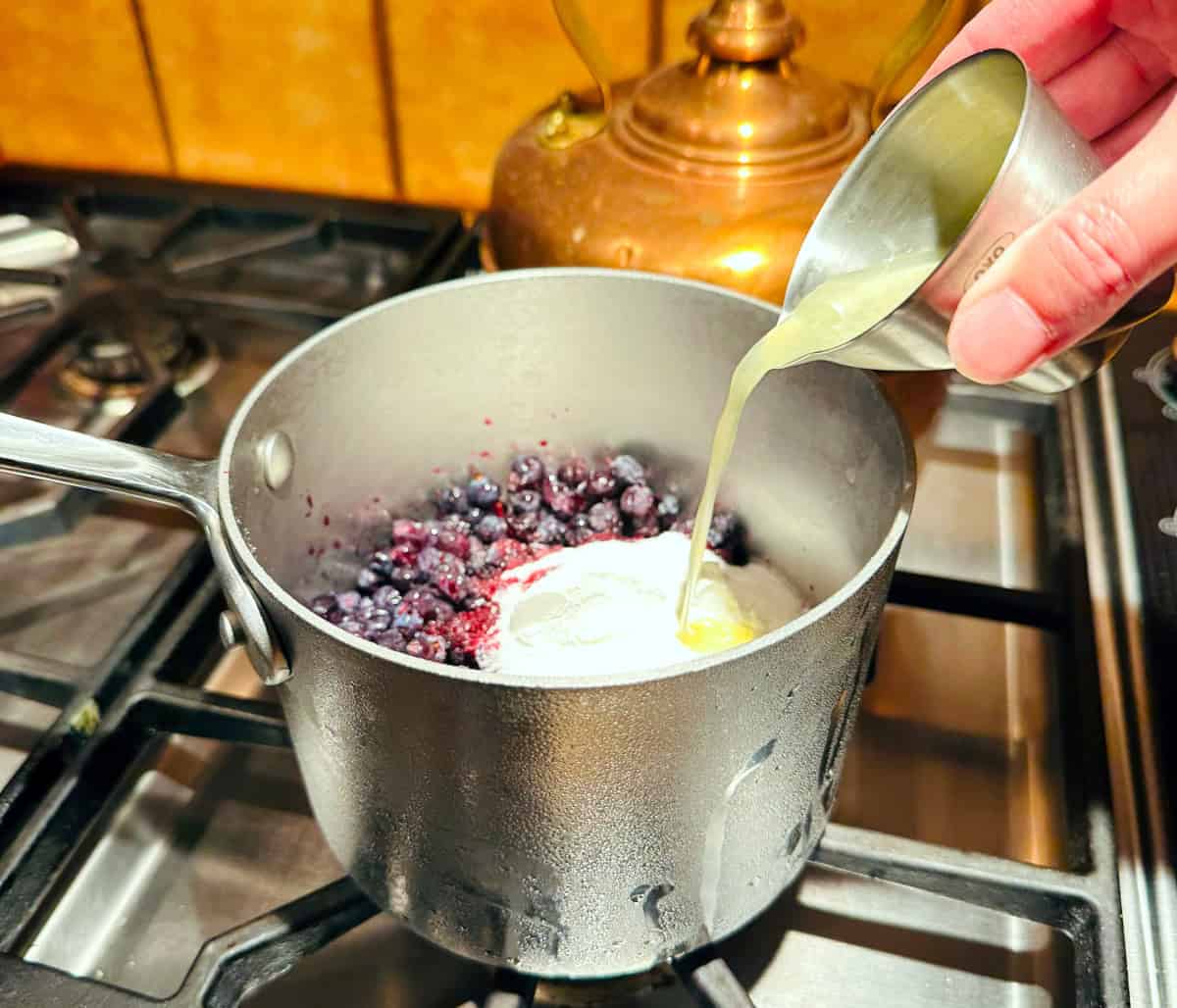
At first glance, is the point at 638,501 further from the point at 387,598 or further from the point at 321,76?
the point at 321,76

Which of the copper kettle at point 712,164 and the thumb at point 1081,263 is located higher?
the thumb at point 1081,263

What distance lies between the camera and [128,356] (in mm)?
734

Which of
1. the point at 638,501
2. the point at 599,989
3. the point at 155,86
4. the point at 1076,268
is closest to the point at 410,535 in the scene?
the point at 638,501

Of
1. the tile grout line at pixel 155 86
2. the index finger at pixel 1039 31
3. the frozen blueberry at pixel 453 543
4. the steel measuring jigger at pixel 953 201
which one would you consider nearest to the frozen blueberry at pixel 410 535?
the frozen blueberry at pixel 453 543

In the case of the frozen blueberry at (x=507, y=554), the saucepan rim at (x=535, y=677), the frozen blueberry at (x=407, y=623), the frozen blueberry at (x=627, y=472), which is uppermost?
the saucepan rim at (x=535, y=677)

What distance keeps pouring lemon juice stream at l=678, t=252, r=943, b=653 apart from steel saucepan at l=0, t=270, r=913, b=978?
4 cm

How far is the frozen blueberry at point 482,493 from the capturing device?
601 mm

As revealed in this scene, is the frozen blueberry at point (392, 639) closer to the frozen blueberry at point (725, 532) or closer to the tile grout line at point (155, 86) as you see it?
the frozen blueberry at point (725, 532)

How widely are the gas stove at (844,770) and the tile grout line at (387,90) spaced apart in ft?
0.51

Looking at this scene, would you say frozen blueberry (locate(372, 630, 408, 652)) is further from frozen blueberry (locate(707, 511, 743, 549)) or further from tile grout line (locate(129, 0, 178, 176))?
tile grout line (locate(129, 0, 178, 176))

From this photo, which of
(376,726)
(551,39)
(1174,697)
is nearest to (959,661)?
(1174,697)

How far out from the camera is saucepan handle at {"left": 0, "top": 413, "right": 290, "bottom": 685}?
15.1 inches

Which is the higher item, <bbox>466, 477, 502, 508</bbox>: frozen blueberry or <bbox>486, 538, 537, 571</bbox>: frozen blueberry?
<bbox>466, 477, 502, 508</bbox>: frozen blueberry

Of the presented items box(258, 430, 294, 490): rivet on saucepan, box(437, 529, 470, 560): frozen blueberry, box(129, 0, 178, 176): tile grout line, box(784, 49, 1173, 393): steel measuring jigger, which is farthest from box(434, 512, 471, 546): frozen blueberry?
box(129, 0, 178, 176): tile grout line
